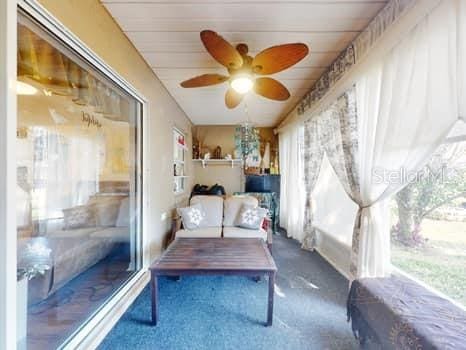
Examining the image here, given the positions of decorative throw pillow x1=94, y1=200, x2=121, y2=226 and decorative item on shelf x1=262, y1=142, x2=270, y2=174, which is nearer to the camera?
decorative throw pillow x1=94, y1=200, x2=121, y2=226

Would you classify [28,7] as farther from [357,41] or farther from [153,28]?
[357,41]

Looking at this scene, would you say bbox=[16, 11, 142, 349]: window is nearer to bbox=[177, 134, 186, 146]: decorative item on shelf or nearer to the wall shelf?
bbox=[177, 134, 186, 146]: decorative item on shelf

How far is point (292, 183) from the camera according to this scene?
189 inches

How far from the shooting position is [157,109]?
323 centimetres

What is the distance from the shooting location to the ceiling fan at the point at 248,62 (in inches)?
71.8

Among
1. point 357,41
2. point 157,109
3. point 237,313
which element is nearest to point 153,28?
point 157,109

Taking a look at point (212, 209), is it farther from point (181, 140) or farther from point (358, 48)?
point (358, 48)

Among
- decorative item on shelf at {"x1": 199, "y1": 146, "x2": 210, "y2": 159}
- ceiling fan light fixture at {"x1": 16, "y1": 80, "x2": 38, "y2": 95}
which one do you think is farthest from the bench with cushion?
decorative item on shelf at {"x1": 199, "y1": 146, "x2": 210, "y2": 159}

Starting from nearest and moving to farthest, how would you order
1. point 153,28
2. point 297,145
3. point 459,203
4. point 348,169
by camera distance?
point 459,203
point 153,28
point 348,169
point 297,145

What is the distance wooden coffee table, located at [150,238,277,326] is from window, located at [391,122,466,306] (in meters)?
1.12

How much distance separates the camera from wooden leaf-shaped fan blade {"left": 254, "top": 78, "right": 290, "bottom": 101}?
2.36 m

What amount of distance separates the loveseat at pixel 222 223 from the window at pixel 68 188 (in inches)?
31.2

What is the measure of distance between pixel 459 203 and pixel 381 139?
63 cm

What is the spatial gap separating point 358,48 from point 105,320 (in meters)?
3.02
